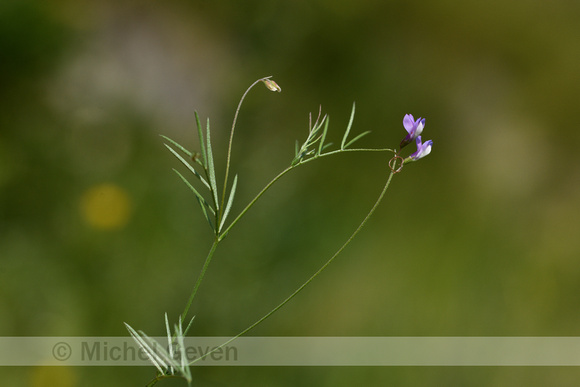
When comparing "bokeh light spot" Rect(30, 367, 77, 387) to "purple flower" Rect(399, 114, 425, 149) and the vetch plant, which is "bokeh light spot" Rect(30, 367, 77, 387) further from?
"purple flower" Rect(399, 114, 425, 149)

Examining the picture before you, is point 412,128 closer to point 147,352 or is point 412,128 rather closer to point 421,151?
point 421,151

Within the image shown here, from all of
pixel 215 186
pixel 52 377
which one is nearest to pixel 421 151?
pixel 215 186

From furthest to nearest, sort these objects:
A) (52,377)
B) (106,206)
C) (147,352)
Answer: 1. (106,206)
2. (52,377)
3. (147,352)

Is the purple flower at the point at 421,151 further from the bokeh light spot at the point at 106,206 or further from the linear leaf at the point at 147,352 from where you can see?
the bokeh light spot at the point at 106,206

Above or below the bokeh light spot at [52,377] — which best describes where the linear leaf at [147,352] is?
below

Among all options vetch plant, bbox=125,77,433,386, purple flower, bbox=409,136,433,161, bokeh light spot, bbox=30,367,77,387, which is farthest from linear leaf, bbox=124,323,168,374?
bokeh light spot, bbox=30,367,77,387

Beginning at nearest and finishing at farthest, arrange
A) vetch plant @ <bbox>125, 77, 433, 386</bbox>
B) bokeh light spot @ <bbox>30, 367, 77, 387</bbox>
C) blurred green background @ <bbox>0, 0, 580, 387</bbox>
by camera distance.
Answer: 1. vetch plant @ <bbox>125, 77, 433, 386</bbox>
2. bokeh light spot @ <bbox>30, 367, 77, 387</bbox>
3. blurred green background @ <bbox>0, 0, 580, 387</bbox>

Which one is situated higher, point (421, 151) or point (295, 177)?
point (295, 177)

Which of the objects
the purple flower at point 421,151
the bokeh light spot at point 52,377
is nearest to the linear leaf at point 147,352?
the purple flower at point 421,151
